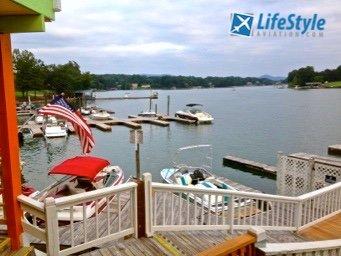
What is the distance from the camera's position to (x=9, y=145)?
458 cm

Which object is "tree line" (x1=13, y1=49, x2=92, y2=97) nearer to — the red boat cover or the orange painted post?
the red boat cover

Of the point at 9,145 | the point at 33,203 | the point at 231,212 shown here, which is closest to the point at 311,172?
the point at 231,212

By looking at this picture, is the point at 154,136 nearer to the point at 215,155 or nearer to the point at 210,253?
the point at 215,155

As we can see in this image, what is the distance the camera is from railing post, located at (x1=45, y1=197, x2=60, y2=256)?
4.49 metres

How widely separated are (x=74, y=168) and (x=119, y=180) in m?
2.70

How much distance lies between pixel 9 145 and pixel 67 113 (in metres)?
7.61

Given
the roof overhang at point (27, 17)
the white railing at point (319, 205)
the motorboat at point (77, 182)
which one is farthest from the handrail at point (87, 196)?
the motorboat at point (77, 182)

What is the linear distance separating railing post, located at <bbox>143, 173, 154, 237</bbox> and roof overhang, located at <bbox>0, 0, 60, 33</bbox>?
2.74 meters

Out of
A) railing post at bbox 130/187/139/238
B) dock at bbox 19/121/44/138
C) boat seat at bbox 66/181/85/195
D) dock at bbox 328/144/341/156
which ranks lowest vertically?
dock at bbox 328/144/341/156

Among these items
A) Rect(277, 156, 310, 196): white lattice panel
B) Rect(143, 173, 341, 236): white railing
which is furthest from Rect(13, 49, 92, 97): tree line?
Rect(143, 173, 341, 236): white railing

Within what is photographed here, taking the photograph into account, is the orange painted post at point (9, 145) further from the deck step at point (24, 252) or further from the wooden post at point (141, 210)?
the wooden post at point (141, 210)

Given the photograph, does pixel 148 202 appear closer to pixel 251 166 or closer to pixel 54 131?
pixel 251 166

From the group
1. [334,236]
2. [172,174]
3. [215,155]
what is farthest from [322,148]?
[334,236]

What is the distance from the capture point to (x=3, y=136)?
455 centimetres
